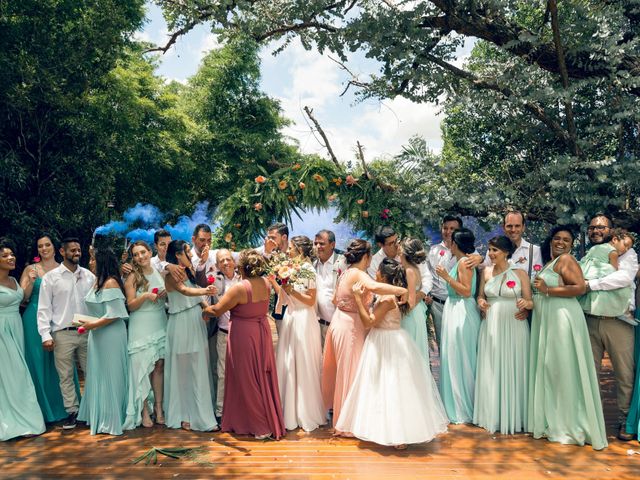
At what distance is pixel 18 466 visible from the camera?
508 centimetres

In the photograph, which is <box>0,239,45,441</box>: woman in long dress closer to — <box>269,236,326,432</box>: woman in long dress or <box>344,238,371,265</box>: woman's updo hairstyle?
Result: <box>269,236,326,432</box>: woman in long dress

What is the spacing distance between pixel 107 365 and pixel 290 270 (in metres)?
2.35

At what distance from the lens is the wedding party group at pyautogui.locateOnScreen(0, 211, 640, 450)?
5520 mm

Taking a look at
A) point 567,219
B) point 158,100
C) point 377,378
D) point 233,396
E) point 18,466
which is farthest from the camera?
point 158,100

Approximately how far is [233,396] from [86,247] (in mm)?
6323

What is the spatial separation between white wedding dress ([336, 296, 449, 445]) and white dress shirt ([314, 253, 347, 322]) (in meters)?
1.14

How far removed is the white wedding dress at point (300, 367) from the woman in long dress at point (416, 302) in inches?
42.8

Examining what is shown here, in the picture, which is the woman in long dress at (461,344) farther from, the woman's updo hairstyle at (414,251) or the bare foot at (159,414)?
the bare foot at (159,414)

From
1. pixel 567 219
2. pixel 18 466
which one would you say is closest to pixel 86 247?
pixel 18 466

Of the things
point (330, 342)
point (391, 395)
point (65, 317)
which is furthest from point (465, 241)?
point (65, 317)

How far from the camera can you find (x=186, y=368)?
613cm

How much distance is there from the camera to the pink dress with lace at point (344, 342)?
581 centimetres

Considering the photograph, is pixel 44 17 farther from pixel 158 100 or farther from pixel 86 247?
pixel 158 100

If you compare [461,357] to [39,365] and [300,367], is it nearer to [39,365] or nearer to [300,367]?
[300,367]
